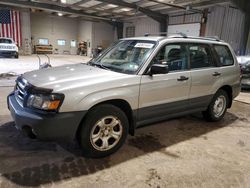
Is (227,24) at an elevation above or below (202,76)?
above

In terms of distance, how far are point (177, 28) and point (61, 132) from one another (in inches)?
581

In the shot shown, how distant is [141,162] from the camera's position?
2621 mm

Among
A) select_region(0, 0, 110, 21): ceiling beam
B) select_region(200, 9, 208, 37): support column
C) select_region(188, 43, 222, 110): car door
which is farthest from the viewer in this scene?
select_region(0, 0, 110, 21): ceiling beam

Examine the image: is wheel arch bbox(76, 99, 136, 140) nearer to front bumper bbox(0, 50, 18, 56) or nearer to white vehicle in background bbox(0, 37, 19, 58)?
white vehicle in background bbox(0, 37, 19, 58)

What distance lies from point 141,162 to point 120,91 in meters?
0.90

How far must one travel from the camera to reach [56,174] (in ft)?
7.49

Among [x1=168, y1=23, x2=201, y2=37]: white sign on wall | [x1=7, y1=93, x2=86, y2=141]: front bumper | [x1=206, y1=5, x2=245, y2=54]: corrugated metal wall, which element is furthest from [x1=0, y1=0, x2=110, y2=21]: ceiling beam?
[x1=7, y1=93, x2=86, y2=141]: front bumper

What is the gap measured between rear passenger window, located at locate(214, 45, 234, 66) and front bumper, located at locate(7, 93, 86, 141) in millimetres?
2812

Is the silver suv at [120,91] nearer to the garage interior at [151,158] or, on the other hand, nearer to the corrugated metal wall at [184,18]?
the garage interior at [151,158]

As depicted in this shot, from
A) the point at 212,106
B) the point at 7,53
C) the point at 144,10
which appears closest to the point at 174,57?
Result: the point at 212,106

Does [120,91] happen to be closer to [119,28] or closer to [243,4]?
[243,4]

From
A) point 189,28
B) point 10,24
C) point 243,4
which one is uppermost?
point 243,4

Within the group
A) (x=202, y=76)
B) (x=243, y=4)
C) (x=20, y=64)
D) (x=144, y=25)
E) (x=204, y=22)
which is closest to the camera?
(x=202, y=76)

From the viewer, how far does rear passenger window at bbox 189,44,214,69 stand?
3428 millimetres
